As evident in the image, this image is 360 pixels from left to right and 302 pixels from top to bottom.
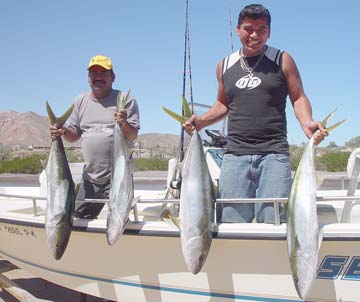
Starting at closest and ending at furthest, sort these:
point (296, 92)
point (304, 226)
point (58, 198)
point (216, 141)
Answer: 1. point (304, 226)
2. point (296, 92)
3. point (58, 198)
4. point (216, 141)

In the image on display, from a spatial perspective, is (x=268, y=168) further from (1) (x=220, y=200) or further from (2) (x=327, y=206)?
(2) (x=327, y=206)

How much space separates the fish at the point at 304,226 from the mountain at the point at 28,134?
262ft

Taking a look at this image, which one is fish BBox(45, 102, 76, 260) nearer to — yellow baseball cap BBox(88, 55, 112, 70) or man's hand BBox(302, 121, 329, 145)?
yellow baseball cap BBox(88, 55, 112, 70)

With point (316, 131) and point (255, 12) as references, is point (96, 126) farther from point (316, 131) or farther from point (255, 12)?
point (316, 131)

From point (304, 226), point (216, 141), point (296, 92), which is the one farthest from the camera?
point (216, 141)

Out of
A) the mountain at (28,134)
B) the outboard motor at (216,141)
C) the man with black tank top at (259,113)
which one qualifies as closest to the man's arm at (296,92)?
the man with black tank top at (259,113)

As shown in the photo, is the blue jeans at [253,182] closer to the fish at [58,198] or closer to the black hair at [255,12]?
the black hair at [255,12]

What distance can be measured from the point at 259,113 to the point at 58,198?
148 cm

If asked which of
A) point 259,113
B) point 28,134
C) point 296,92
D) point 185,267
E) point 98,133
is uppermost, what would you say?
point 296,92

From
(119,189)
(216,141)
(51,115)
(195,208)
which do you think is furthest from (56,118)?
(216,141)

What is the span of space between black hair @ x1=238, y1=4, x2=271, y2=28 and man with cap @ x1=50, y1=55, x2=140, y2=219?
1021 millimetres

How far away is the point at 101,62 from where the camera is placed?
3447 millimetres

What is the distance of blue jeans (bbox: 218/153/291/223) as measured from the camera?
114 inches

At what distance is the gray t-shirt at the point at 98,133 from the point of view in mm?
3422
